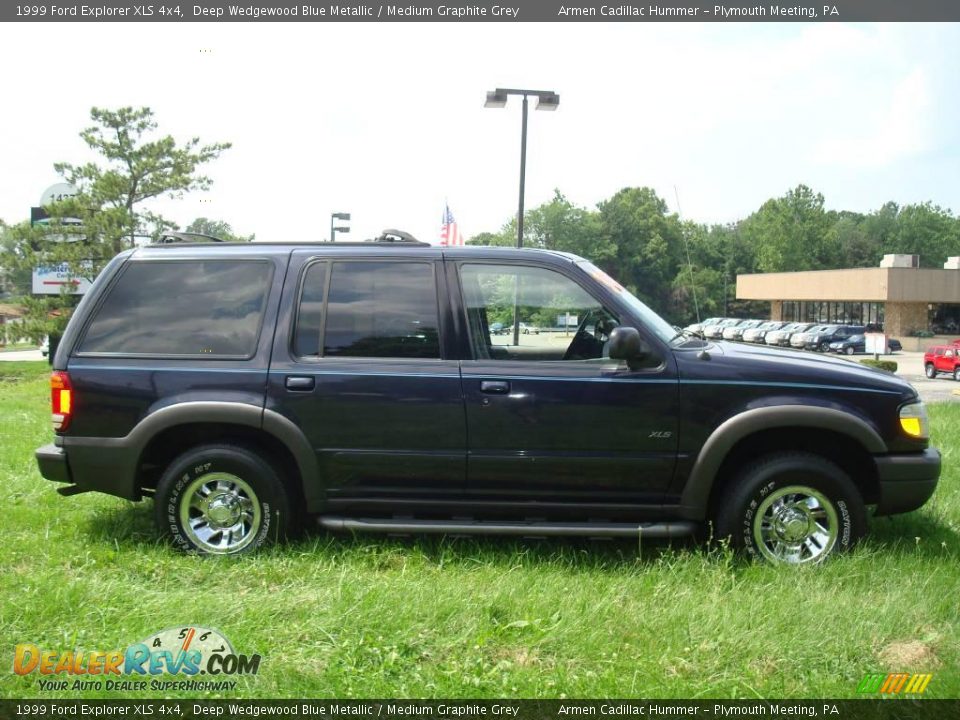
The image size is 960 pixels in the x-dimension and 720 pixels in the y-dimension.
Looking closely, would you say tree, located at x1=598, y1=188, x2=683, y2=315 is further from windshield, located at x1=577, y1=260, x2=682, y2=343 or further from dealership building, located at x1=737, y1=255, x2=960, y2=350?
windshield, located at x1=577, y1=260, x2=682, y2=343

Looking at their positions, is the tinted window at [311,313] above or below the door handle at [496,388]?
above

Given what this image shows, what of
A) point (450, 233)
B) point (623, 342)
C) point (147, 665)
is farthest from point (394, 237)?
point (450, 233)

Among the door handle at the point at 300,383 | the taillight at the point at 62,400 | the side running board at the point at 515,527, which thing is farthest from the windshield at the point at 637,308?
the taillight at the point at 62,400

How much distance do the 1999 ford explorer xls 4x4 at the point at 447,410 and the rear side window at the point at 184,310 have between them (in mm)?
12

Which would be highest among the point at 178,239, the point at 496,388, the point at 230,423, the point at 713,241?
the point at 713,241

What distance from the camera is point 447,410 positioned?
470 cm

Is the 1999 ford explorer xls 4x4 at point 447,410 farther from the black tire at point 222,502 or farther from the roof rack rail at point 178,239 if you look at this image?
the roof rack rail at point 178,239

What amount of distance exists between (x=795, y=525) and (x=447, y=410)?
2097 mm

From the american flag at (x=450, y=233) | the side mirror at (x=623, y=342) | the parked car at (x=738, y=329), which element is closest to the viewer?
the side mirror at (x=623, y=342)

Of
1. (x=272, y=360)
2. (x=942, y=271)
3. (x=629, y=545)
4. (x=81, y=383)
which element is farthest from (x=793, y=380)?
(x=942, y=271)

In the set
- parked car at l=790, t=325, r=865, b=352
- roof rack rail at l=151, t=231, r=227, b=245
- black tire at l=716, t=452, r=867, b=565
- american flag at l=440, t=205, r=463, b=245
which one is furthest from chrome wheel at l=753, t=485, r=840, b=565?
parked car at l=790, t=325, r=865, b=352

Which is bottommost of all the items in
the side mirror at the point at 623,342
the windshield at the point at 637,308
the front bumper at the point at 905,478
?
the front bumper at the point at 905,478

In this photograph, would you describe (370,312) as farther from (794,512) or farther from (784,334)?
(784,334)

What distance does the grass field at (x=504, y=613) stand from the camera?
3.39 metres
